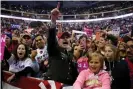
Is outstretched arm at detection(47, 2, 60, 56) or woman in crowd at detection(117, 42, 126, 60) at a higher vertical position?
outstretched arm at detection(47, 2, 60, 56)

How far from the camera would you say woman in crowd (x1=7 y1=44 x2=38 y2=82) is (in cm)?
471

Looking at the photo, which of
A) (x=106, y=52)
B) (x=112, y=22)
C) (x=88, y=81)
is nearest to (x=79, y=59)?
(x=106, y=52)

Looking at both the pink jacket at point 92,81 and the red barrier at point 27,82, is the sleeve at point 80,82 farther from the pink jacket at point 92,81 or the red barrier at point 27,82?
the red barrier at point 27,82

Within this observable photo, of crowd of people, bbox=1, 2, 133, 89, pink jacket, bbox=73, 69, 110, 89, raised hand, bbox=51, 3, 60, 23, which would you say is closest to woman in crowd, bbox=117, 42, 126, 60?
crowd of people, bbox=1, 2, 133, 89

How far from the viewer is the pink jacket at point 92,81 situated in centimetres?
375

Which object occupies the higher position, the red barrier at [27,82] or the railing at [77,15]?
the railing at [77,15]

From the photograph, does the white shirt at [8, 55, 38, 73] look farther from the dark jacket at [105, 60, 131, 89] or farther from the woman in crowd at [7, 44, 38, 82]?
the dark jacket at [105, 60, 131, 89]

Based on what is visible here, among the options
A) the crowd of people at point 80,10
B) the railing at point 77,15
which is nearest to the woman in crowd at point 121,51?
the crowd of people at point 80,10

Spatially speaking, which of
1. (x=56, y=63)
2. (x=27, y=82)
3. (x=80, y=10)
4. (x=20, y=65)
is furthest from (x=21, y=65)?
(x=80, y=10)

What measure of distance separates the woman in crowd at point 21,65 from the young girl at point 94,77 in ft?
3.67

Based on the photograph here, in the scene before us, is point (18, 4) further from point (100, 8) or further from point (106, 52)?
point (106, 52)

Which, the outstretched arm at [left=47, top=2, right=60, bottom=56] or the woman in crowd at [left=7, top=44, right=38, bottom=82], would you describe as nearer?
the outstretched arm at [left=47, top=2, right=60, bottom=56]

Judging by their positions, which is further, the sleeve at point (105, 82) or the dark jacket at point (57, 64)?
the dark jacket at point (57, 64)

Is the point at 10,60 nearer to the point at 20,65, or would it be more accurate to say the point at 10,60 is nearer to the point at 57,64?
the point at 20,65
